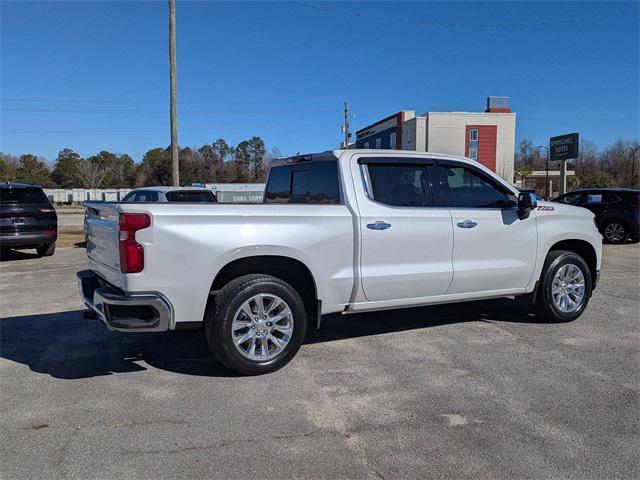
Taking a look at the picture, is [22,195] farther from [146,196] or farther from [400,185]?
[400,185]

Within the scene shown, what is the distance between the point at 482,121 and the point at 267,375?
6124 cm

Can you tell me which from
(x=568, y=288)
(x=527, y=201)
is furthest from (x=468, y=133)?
(x=527, y=201)

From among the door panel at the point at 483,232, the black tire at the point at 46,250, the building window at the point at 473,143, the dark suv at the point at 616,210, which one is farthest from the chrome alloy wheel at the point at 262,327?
the building window at the point at 473,143

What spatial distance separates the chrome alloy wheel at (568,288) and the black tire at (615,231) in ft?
34.8

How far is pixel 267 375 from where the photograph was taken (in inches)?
176

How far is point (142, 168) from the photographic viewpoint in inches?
3324

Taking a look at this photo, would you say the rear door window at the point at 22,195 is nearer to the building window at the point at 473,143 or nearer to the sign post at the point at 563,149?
the sign post at the point at 563,149

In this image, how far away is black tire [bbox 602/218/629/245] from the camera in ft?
49.9

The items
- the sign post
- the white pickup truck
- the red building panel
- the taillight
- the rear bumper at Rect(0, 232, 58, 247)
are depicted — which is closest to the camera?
the taillight

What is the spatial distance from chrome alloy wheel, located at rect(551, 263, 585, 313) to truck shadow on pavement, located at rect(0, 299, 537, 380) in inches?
16.2

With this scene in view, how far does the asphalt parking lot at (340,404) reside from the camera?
3.06 m

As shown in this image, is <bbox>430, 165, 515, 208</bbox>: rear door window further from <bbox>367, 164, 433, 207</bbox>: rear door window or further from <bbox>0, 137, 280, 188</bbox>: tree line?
<bbox>0, 137, 280, 188</bbox>: tree line

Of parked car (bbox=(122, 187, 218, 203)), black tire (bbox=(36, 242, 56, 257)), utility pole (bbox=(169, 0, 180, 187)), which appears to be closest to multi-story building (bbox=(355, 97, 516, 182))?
utility pole (bbox=(169, 0, 180, 187))

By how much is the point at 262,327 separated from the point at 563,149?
1140 inches
